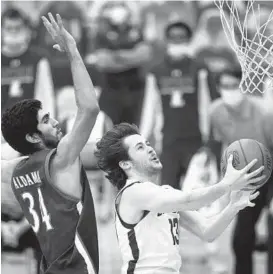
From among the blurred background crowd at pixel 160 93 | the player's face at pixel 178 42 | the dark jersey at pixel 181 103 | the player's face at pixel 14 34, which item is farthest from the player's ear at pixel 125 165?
the player's face at pixel 14 34

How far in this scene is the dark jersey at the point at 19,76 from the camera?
9094mm

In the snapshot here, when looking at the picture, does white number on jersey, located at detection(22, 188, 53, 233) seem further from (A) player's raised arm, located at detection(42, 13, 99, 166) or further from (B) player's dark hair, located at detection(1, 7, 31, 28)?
(B) player's dark hair, located at detection(1, 7, 31, 28)

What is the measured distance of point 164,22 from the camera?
1052 cm

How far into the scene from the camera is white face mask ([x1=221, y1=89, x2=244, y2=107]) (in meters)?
8.11

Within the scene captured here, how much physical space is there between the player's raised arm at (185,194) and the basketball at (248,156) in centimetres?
18

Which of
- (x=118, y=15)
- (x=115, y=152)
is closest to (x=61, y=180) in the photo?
(x=115, y=152)

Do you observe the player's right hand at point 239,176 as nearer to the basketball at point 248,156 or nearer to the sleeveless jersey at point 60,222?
the basketball at point 248,156

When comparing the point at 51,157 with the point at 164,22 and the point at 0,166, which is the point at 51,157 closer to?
the point at 0,166

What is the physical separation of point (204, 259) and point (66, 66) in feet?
8.34

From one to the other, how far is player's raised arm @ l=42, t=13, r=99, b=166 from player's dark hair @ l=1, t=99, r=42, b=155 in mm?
240

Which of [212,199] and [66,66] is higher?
[66,66]

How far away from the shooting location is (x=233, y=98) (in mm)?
8148

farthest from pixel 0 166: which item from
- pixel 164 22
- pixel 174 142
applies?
pixel 164 22

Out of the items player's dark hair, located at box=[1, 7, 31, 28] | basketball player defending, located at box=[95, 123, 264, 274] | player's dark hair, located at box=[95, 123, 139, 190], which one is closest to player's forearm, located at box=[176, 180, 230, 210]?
basketball player defending, located at box=[95, 123, 264, 274]
